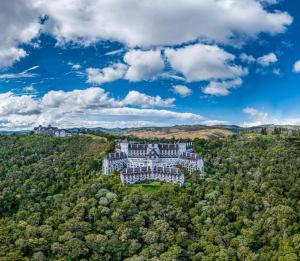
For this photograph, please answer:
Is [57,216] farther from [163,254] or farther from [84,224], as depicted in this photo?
[163,254]

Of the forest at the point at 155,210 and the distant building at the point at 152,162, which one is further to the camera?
the distant building at the point at 152,162

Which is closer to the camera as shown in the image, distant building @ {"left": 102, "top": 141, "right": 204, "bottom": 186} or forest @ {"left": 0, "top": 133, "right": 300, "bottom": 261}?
forest @ {"left": 0, "top": 133, "right": 300, "bottom": 261}

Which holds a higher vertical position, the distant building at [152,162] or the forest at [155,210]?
the distant building at [152,162]

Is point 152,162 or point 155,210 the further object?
point 152,162

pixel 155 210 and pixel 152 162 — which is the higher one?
pixel 152 162

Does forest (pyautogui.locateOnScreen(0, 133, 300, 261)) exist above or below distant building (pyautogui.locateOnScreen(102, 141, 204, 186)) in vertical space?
below
